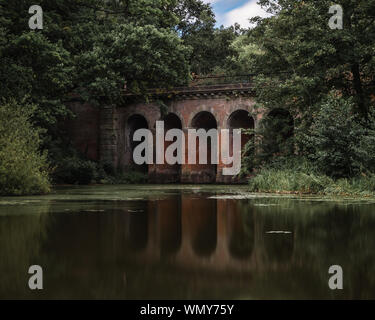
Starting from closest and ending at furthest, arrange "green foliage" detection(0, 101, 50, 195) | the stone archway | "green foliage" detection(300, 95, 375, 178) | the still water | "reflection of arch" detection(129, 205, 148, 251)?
the still water < "reflection of arch" detection(129, 205, 148, 251) < "green foliage" detection(0, 101, 50, 195) < "green foliage" detection(300, 95, 375, 178) < the stone archway

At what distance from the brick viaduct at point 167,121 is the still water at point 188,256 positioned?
28.8 metres

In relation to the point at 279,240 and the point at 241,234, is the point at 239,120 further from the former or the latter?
the point at 279,240

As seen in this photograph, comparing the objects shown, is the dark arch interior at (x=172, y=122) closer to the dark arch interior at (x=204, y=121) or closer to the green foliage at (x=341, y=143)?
the dark arch interior at (x=204, y=121)

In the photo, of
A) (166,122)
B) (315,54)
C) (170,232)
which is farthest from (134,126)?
(170,232)

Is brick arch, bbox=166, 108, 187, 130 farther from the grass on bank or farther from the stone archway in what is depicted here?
the grass on bank

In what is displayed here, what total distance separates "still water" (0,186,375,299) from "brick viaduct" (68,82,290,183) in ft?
94.6

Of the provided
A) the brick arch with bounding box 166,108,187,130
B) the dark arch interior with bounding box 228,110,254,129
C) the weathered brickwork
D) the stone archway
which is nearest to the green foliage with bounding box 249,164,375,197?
the weathered brickwork

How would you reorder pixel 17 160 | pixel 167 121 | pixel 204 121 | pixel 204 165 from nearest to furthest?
pixel 17 160, pixel 204 165, pixel 204 121, pixel 167 121

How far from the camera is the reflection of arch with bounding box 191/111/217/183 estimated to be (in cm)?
4059

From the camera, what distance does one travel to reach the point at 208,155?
42.3m

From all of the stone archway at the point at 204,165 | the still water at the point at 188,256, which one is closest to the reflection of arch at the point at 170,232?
the still water at the point at 188,256

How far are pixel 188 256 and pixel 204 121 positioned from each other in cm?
3644
